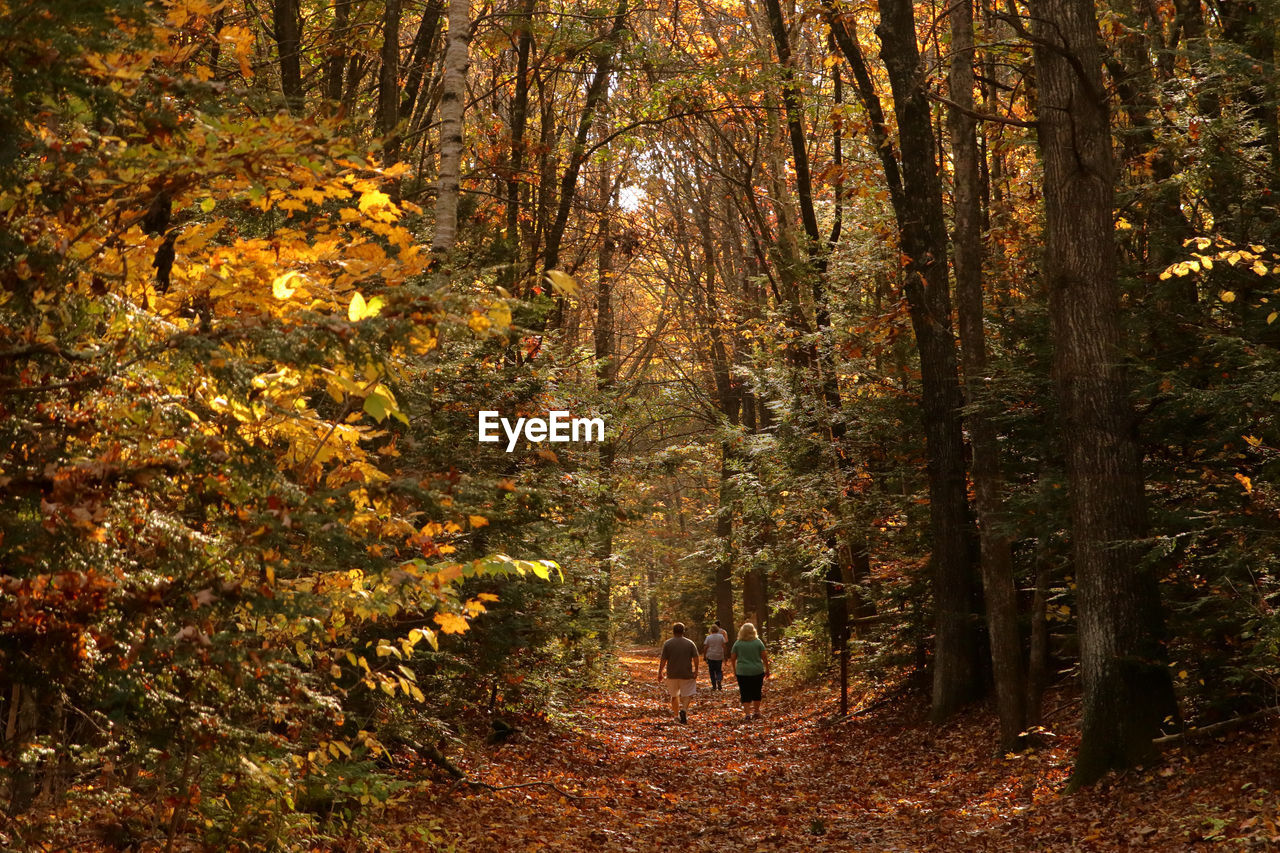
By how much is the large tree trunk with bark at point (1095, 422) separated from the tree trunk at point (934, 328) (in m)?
3.27

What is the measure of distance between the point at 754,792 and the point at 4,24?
1081 cm

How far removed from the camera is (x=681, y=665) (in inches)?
722

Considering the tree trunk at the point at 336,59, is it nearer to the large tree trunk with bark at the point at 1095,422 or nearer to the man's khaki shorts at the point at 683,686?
the large tree trunk with bark at the point at 1095,422

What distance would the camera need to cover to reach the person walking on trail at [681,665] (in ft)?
59.9

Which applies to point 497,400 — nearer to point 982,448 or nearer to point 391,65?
point 391,65

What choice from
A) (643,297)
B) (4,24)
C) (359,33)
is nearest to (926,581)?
(359,33)

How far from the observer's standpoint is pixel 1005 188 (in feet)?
56.4

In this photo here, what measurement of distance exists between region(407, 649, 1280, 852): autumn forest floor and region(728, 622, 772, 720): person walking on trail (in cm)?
116

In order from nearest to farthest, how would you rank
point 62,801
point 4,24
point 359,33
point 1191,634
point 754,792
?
point 4,24 → point 62,801 → point 1191,634 → point 754,792 → point 359,33

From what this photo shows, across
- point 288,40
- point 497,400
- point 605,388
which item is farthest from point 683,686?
point 288,40

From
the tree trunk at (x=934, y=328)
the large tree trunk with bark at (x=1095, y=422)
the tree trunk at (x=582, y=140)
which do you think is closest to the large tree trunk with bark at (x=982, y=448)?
the tree trunk at (x=934, y=328)

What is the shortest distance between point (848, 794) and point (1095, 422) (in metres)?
5.23

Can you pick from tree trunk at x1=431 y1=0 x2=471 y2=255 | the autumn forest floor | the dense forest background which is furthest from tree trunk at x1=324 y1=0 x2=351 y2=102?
the autumn forest floor

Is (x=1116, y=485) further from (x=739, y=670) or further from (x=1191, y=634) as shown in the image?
(x=739, y=670)
